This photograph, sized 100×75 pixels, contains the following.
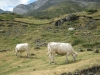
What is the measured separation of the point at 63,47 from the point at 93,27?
40.7 metres

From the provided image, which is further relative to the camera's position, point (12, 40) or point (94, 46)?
point (12, 40)

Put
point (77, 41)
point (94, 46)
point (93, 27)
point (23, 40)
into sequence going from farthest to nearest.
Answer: point (93, 27), point (23, 40), point (77, 41), point (94, 46)

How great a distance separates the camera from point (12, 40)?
51.0 metres

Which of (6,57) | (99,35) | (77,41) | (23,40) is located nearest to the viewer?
(6,57)

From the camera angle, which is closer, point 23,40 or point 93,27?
point 23,40

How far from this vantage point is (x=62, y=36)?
4925 centimetres

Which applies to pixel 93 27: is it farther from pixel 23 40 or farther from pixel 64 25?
pixel 23 40

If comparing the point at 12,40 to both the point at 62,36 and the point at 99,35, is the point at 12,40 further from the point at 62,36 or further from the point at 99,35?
the point at 99,35

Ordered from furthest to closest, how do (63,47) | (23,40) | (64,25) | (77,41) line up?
1. (64,25)
2. (23,40)
3. (77,41)
4. (63,47)

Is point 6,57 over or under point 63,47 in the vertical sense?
under

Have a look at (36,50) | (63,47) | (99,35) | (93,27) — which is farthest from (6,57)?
(93,27)

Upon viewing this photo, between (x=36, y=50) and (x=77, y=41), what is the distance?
300 inches

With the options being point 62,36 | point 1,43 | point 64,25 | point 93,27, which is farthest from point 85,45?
point 64,25

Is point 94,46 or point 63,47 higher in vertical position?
point 63,47
